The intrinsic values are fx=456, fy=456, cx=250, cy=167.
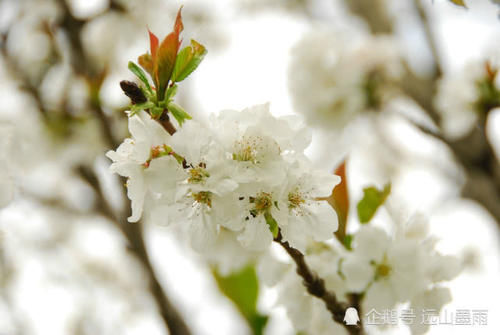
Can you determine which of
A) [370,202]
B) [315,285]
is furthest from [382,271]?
[315,285]

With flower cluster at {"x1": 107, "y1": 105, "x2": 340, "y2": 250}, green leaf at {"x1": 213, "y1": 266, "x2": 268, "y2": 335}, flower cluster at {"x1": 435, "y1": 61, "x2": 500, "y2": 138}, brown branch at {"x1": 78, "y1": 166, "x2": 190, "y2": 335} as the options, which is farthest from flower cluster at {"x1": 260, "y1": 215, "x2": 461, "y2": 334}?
flower cluster at {"x1": 435, "y1": 61, "x2": 500, "y2": 138}

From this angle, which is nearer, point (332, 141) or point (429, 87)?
point (332, 141)

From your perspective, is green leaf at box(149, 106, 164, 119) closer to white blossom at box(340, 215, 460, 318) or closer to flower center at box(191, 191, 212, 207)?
flower center at box(191, 191, 212, 207)

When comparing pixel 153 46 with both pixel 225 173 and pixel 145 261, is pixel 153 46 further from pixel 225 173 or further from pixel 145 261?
pixel 145 261

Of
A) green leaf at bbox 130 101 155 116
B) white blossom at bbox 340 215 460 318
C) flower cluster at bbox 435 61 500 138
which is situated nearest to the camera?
green leaf at bbox 130 101 155 116

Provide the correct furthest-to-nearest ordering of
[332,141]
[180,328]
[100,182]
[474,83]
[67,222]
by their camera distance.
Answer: [67,222]
[332,141]
[100,182]
[474,83]
[180,328]

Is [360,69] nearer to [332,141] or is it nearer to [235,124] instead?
[332,141]

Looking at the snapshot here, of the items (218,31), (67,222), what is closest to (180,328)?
(67,222)
